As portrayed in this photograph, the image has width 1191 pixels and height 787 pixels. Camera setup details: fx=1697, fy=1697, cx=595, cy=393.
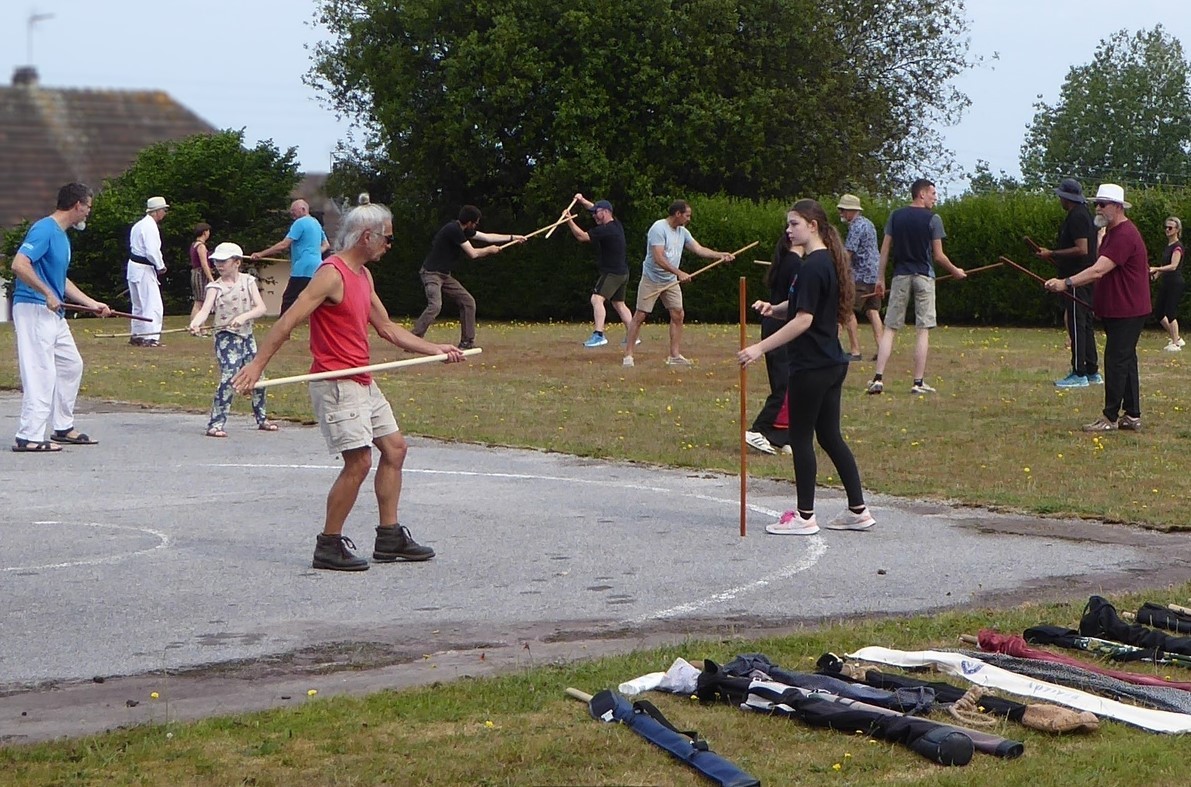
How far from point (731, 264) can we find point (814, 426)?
982 inches

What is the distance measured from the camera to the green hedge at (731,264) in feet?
107

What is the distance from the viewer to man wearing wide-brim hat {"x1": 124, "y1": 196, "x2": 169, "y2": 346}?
2470 centimetres

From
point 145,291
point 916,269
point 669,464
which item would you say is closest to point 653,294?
point 916,269

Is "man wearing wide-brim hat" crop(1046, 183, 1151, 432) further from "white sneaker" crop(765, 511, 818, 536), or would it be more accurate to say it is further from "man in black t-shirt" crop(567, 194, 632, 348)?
"man in black t-shirt" crop(567, 194, 632, 348)

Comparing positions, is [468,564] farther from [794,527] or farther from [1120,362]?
[1120,362]

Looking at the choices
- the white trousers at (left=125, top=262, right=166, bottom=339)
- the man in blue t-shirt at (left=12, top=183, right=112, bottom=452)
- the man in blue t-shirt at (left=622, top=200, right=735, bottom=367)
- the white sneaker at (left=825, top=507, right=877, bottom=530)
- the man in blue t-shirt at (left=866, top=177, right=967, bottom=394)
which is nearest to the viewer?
the white sneaker at (left=825, top=507, right=877, bottom=530)

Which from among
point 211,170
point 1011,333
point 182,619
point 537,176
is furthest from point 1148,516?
point 211,170

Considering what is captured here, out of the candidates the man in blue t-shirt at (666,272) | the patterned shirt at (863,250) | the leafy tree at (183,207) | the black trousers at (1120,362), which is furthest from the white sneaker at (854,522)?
the leafy tree at (183,207)

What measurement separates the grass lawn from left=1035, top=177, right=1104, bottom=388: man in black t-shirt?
0.63 meters

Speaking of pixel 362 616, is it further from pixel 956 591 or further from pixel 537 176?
pixel 537 176

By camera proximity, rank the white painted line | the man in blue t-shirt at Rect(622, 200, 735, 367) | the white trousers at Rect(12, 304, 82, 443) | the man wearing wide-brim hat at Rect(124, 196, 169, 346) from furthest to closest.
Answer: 1. the man wearing wide-brim hat at Rect(124, 196, 169, 346)
2. the man in blue t-shirt at Rect(622, 200, 735, 367)
3. the white trousers at Rect(12, 304, 82, 443)
4. the white painted line

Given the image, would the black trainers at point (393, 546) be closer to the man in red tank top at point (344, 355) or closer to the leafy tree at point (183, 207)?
the man in red tank top at point (344, 355)

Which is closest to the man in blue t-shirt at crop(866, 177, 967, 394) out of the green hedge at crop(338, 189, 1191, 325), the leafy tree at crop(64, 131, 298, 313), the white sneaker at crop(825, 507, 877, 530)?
the white sneaker at crop(825, 507, 877, 530)

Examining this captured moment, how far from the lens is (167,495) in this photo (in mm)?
11367
